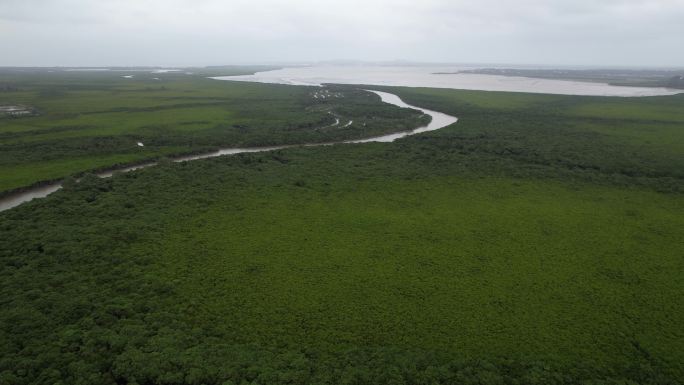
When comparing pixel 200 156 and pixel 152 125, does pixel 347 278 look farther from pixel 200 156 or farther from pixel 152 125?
pixel 152 125

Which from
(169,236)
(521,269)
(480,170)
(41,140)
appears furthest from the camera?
(41,140)

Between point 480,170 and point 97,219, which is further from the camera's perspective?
point 480,170

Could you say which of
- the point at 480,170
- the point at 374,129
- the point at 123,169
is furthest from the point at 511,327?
the point at 374,129

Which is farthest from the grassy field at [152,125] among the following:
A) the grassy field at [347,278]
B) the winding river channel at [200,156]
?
the grassy field at [347,278]

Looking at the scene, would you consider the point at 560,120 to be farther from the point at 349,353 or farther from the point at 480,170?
the point at 349,353

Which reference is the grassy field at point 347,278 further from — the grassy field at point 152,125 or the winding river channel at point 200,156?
the grassy field at point 152,125

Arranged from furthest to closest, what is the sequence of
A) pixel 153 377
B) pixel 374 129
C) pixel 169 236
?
pixel 374 129, pixel 169 236, pixel 153 377

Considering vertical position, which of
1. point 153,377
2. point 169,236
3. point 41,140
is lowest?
point 153,377
